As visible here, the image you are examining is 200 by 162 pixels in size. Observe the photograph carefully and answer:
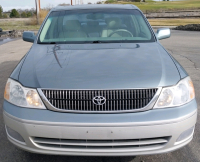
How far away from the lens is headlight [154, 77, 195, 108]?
2471 millimetres

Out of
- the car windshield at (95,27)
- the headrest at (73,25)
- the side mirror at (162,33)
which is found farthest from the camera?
the side mirror at (162,33)

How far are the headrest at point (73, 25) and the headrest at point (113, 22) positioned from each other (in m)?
0.44

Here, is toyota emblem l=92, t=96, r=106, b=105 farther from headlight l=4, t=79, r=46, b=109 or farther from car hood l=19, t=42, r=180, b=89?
headlight l=4, t=79, r=46, b=109

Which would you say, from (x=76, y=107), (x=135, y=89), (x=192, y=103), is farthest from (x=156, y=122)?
(x=76, y=107)

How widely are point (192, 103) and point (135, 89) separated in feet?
1.96

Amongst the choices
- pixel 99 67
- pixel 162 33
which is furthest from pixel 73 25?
pixel 99 67

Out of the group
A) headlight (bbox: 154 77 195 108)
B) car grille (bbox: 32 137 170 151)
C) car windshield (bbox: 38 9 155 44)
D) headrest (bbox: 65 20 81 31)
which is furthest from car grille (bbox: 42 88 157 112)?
headrest (bbox: 65 20 81 31)

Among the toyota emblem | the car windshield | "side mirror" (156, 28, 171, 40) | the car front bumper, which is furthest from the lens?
"side mirror" (156, 28, 171, 40)

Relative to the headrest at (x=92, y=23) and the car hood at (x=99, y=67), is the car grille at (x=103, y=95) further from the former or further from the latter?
the headrest at (x=92, y=23)

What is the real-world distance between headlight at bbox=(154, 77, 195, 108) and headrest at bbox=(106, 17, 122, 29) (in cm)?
172

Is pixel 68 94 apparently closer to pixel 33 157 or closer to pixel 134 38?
pixel 33 157

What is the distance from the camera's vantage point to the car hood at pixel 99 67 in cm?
248

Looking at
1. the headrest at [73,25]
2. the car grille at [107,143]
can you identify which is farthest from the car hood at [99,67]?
the headrest at [73,25]

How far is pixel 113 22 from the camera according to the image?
4.07 m
